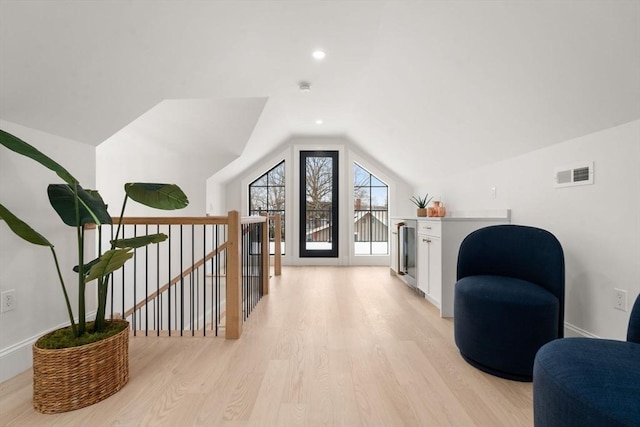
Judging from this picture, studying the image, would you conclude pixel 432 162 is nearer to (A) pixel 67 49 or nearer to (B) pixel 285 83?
(B) pixel 285 83

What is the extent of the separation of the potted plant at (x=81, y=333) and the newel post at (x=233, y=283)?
0.60m

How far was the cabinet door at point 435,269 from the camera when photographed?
9.57 ft

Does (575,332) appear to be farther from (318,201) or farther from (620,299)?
(318,201)

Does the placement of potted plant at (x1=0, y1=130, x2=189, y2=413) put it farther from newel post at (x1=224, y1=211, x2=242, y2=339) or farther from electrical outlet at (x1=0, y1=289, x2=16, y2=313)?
newel post at (x1=224, y1=211, x2=242, y2=339)

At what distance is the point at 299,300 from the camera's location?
3.39 meters

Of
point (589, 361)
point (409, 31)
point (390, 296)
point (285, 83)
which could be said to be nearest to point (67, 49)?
point (285, 83)

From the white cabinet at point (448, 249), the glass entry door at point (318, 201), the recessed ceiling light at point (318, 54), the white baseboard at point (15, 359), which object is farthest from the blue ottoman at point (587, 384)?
the glass entry door at point (318, 201)

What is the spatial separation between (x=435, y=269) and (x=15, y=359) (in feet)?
10.5

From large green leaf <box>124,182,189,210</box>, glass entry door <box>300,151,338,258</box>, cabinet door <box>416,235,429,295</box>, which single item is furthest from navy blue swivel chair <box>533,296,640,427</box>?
glass entry door <box>300,151,338,258</box>

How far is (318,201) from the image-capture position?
5.86 m

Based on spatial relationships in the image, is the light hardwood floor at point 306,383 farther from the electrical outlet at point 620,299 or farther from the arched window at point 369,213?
the arched window at point 369,213

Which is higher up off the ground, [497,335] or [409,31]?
[409,31]

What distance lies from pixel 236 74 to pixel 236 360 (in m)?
2.09

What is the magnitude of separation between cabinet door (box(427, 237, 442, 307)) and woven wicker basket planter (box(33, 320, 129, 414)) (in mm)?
2584
